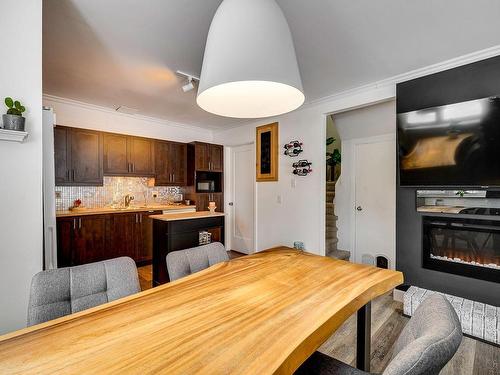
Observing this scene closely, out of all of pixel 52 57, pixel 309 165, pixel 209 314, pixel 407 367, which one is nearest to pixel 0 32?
pixel 52 57

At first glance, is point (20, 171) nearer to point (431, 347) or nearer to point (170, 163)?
point (431, 347)

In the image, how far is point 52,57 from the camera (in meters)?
2.40

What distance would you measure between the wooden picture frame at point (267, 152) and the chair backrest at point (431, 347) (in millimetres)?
3317

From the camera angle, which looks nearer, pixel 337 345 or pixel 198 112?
pixel 337 345

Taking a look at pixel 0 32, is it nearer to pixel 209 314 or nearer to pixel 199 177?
pixel 209 314

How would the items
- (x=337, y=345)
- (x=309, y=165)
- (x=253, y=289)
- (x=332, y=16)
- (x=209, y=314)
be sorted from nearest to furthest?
(x=209, y=314)
(x=253, y=289)
(x=332, y=16)
(x=337, y=345)
(x=309, y=165)

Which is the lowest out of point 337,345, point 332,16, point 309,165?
point 337,345

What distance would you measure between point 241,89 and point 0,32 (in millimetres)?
1380

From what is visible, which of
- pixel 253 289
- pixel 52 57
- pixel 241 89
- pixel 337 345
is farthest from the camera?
pixel 52 57

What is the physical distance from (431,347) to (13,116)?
2.05 m

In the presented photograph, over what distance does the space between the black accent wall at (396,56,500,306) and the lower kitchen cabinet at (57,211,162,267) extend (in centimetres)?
348

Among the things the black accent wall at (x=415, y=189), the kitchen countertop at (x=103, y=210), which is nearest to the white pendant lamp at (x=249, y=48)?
the black accent wall at (x=415, y=189)

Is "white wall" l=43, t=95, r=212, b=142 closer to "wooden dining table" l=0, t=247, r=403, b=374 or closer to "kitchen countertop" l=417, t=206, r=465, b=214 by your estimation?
"wooden dining table" l=0, t=247, r=403, b=374

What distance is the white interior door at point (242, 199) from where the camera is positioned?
15.9ft
